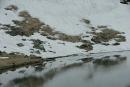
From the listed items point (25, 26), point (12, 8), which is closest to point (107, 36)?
point (25, 26)

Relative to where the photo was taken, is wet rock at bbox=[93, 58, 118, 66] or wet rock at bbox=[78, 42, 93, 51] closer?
wet rock at bbox=[93, 58, 118, 66]

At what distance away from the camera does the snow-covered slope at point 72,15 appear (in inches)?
2498

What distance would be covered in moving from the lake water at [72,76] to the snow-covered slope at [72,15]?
39.0ft

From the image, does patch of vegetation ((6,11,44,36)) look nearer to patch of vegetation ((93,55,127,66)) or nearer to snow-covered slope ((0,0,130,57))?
snow-covered slope ((0,0,130,57))

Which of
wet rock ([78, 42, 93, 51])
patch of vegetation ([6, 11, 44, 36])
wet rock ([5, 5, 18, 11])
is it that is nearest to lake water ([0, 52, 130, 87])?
wet rock ([78, 42, 93, 51])

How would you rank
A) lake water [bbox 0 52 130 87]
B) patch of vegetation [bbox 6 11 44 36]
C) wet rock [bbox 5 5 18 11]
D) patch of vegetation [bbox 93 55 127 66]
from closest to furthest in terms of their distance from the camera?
lake water [bbox 0 52 130 87]
patch of vegetation [bbox 93 55 127 66]
patch of vegetation [bbox 6 11 44 36]
wet rock [bbox 5 5 18 11]

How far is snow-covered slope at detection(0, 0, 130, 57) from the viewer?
208 ft

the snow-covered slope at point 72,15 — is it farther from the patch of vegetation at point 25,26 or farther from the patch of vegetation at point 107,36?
the patch of vegetation at point 107,36

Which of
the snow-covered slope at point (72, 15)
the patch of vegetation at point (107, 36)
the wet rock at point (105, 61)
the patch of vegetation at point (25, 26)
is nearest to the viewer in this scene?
the wet rock at point (105, 61)

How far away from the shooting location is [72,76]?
139 ft

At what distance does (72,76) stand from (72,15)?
40479 millimetres

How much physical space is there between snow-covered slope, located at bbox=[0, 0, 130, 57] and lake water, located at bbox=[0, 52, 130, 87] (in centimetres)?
1188

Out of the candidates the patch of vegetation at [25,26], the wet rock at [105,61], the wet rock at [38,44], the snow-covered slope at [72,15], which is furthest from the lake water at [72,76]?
the patch of vegetation at [25,26]

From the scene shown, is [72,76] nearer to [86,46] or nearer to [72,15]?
[86,46]
